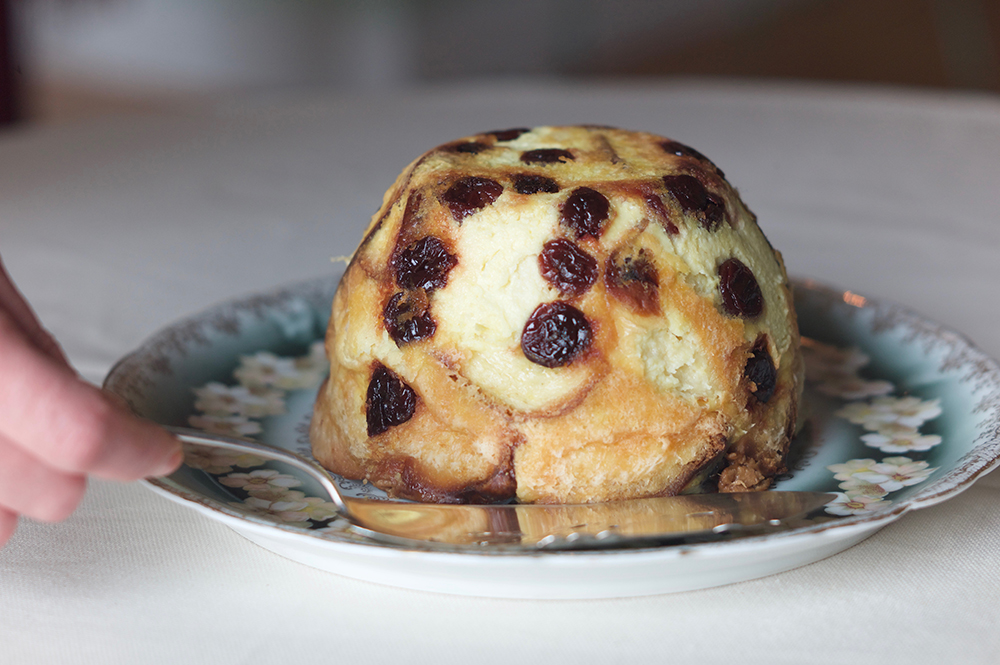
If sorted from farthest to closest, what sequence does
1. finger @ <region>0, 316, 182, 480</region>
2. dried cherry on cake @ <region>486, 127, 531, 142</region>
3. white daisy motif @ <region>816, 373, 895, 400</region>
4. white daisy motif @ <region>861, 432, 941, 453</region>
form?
white daisy motif @ <region>816, 373, 895, 400</region>, dried cherry on cake @ <region>486, 127, 531, 142</region>, white daisy motif @ <region>861, 432, 941, 453</region>, finger @ <region>0, 316, 182, 480</region>

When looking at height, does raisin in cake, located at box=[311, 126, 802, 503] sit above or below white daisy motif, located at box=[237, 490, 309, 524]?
above

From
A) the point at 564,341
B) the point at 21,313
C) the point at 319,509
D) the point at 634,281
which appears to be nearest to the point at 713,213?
the point at 634,281

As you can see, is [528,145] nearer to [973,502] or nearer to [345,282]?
[345,282]

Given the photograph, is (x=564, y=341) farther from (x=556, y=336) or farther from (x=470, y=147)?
(x=470, y=147)

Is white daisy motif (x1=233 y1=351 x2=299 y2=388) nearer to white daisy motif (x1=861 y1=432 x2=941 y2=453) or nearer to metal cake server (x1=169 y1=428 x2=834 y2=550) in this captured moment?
metal cake server (x1=169 y1=428 x2=834 y2=550)

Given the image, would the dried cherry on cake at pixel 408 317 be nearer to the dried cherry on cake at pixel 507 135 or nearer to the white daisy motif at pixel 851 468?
the dried cherry on cake at pixel 507 135

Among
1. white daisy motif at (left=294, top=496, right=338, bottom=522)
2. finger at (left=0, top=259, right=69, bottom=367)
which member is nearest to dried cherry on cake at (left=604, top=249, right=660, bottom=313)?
white daisy motif at (left=294, top=496, right=338, bottom=522)
